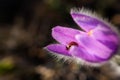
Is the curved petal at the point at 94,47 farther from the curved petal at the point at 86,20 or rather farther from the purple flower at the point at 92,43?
the curved petal at the point at 86,20

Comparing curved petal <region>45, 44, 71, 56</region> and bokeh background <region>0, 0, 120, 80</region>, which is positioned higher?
curved petal <region>45, 44, 71, 56</region>

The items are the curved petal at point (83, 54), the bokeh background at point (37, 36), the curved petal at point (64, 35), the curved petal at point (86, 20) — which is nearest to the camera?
the curved petal at point (83, 54)

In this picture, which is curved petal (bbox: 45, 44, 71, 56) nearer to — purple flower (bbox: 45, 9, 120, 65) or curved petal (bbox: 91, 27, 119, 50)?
purple flower (bbox: 45, 9, 120, 65)

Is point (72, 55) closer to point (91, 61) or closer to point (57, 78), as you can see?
point (91, 61)

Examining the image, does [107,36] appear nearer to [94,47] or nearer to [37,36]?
[94,47]

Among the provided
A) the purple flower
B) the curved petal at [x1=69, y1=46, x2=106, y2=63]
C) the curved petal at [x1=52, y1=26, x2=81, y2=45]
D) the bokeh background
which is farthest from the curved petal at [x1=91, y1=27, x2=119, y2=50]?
the bokeh background

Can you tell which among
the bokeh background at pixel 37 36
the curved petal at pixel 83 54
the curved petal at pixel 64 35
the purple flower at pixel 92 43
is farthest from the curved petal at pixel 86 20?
the bokeh background at pixel 37 36

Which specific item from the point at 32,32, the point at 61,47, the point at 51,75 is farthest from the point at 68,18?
the point at 61,47
